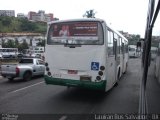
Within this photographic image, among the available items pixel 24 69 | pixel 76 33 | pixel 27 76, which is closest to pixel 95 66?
pixel 76 33

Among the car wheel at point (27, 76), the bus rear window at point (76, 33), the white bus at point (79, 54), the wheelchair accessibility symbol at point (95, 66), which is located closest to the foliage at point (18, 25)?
the car wheel at point (27, 76)

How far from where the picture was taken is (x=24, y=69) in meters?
15.0

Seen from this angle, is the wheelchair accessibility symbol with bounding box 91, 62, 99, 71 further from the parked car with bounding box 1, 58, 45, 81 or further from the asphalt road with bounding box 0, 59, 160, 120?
the parked car with bounding box 1, 58, 45, 81

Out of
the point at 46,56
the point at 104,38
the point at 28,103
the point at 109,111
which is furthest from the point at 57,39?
the point at 109,111

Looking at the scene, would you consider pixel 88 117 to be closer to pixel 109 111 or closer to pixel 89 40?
pixel 109 111

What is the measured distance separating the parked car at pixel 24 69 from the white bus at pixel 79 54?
5.62m

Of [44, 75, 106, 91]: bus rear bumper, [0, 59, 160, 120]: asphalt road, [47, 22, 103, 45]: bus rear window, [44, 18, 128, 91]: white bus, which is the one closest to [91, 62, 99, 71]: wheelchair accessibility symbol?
[44, 18, 128, 91]: white bus

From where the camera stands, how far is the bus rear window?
346 inches

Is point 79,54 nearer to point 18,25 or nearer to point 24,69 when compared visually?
point 24,69

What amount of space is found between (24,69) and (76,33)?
22.7 feet

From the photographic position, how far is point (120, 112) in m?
7.55

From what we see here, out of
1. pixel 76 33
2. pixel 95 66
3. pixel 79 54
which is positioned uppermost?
pixel 76 33

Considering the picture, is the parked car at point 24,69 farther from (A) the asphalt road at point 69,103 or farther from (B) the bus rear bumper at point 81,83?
(B) the bus rear bumper at point 81,83

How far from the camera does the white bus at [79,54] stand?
866cm
